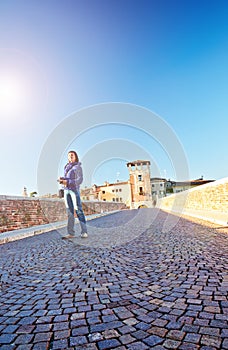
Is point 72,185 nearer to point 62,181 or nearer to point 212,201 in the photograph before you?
point 62,181

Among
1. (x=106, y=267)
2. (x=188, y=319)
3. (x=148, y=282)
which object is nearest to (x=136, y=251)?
(x=106, y=267)

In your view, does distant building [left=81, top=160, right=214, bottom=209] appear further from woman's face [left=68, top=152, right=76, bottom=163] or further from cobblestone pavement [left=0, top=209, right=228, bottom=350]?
cobblestone pavement [left=0, top=209, right=228, bottom=350]

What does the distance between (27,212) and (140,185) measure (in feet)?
156

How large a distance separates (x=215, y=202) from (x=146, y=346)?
11.1 m

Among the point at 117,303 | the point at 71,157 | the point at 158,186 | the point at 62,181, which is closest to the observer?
the point at 117,303

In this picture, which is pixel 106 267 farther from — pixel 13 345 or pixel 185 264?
pixel 13 345

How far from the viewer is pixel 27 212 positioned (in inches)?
409

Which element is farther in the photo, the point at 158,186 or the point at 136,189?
the point at 158,186

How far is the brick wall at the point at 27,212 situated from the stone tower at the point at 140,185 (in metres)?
41.1

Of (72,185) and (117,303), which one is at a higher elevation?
(72,185)

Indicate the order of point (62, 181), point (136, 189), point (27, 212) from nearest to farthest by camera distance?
point (62, 181) → point (27, 212) → point (136, 189)

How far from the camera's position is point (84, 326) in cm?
172

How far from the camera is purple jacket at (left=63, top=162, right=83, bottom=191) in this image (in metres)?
6.26

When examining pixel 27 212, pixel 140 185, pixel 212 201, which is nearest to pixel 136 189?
pixel 140 185
